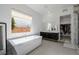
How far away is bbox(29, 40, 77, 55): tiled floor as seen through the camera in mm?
1729

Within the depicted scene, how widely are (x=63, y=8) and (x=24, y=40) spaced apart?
113 centimetres

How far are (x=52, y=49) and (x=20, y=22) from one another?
3.09ft

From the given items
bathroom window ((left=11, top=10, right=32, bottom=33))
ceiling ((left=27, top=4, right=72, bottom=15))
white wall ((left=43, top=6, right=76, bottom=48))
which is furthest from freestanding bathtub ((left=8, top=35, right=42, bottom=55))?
Result: ceiling ((left=27, top=4, right=72, bottom=15))

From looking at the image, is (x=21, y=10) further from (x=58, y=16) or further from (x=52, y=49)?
(x=52, y=49)

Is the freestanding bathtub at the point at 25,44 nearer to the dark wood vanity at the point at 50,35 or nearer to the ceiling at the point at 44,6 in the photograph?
the dark wood vanity at the point at 50,35

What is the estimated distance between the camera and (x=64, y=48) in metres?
1.84

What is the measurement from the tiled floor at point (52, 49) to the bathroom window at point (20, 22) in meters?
0.51

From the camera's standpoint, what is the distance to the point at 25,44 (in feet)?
6.14

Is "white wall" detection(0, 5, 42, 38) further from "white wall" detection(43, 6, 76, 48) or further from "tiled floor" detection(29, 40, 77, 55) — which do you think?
"tiled floor" detection(29, 40, 77, 55)

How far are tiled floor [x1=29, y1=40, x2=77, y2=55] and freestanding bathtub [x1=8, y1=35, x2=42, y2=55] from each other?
13cm

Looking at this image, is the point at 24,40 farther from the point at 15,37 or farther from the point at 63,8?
→ the point at 63,8

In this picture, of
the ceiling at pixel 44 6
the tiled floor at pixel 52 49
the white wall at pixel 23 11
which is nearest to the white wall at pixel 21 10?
the white wall at pixel 23 11

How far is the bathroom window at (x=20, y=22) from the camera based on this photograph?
179cm

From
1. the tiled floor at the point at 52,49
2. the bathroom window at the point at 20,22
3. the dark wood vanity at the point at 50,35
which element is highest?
the bathroom window at the point at 20,22
